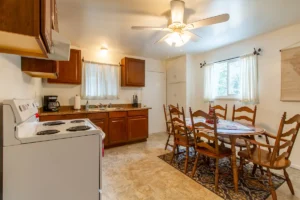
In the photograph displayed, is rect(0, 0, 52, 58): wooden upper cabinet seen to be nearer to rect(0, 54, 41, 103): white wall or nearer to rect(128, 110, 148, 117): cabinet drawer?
rect(0, 54, 41, 103): white wall

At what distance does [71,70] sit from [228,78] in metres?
3.54

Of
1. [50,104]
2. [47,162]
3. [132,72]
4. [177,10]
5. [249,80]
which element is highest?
[177,10]

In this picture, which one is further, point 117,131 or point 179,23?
point 117,131

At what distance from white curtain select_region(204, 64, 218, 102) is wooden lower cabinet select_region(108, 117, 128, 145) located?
7.16 feet

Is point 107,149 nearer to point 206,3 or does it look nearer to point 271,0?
point 206,3

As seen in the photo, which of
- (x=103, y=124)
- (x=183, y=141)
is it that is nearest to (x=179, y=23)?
(x=183, y=141)

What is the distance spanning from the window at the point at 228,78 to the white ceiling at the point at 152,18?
583 millimetres

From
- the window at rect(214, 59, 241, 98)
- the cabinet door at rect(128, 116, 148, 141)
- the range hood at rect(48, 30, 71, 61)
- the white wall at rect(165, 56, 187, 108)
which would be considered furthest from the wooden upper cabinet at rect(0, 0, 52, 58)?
the white wall at rect(165, 56, 187, 108)

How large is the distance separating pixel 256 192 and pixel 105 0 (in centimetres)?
300

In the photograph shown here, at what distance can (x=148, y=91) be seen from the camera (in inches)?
187

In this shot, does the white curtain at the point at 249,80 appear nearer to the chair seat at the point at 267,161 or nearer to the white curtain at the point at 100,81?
the chair seat at the point at 267,161

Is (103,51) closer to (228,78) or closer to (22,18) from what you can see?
(228,78)

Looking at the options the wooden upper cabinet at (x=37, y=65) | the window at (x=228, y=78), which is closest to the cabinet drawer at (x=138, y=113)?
the window at (x=228, y=78)

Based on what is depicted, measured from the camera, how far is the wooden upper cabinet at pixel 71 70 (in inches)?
126
